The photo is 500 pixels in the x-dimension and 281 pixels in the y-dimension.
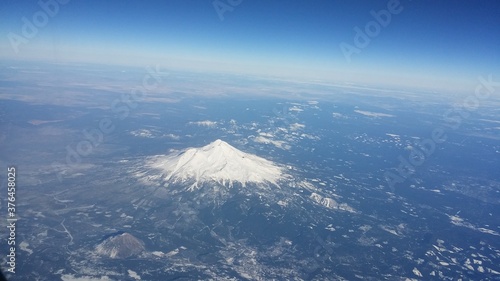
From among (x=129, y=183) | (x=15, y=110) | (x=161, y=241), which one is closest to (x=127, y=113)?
(x=15, y=110)

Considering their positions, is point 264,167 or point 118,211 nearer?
point 118,211

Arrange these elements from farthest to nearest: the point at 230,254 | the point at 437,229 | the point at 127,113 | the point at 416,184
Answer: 1. the point at 127,113
2. the point at 416,184
3. the point at 437,229
4. the point at 230,254

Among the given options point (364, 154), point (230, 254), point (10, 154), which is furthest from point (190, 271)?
point (364, 154)

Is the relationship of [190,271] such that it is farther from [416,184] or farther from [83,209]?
[416,184]

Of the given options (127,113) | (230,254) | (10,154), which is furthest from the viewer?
(127,113)

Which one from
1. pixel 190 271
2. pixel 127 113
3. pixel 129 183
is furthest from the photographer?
pixel 127 113

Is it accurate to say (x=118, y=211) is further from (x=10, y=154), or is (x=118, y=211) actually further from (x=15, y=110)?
(x=15, y=110)
